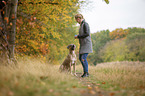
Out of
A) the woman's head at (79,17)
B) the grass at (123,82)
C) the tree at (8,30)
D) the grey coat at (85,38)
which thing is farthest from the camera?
the woman's head at (79,17)

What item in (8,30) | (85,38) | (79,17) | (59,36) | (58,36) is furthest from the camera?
(59,36)

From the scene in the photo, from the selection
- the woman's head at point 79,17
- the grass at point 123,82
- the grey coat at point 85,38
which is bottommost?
the grass at point 123,82

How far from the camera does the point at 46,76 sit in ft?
11.3

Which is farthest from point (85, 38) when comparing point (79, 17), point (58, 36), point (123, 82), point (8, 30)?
point (58, 36)

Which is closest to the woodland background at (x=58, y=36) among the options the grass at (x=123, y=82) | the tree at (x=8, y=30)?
the tree at (x=8, y=30)

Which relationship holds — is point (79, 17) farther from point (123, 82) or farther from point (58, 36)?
point (58, 36)

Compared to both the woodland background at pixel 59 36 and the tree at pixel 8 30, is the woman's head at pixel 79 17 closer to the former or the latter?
the woodland background at pixel 59 36

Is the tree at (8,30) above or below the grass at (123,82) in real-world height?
above

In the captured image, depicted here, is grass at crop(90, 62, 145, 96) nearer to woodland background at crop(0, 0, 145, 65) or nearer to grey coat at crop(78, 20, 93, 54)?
grey coat at crop(78, 20, 93, 54)

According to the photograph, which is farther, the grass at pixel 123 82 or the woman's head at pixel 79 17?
the woman's head at pixel 79 17

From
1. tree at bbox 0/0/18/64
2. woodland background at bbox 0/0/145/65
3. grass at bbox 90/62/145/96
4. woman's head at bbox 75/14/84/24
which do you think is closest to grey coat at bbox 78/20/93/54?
woman's head at bbox 75/14/84/24

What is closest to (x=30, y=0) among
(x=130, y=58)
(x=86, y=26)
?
(x=86, y=26)

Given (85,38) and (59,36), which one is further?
(59,36)

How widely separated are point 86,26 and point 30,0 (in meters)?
3.08
